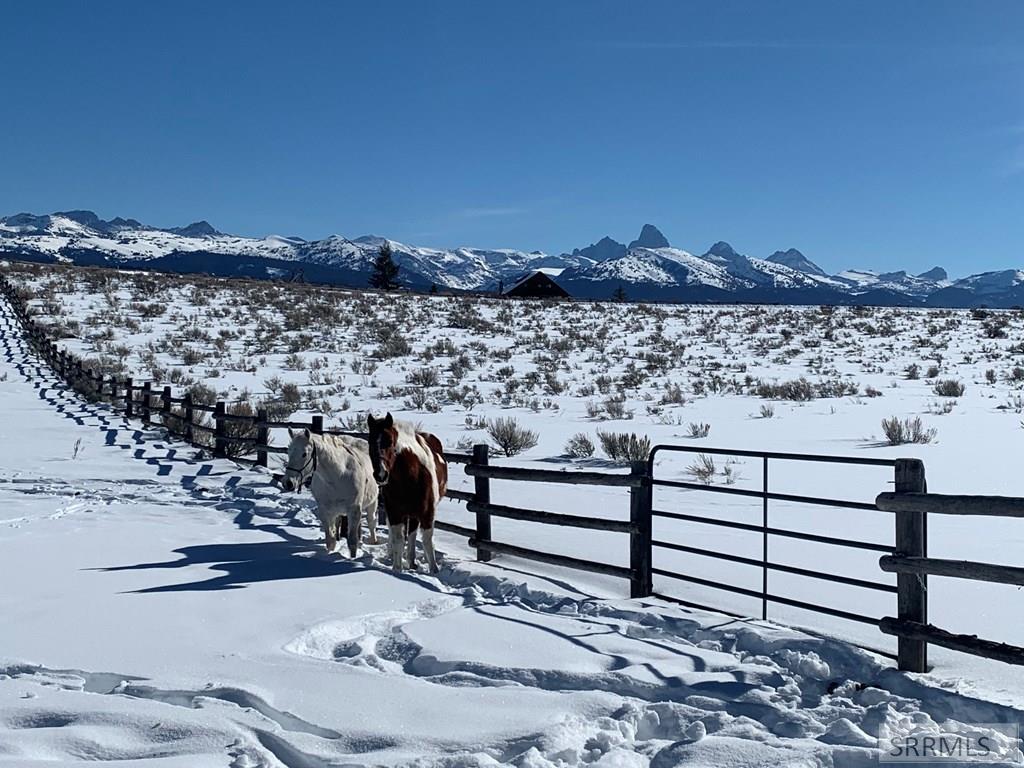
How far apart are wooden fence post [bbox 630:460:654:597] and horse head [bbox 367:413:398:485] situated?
229cm

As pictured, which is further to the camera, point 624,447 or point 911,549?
point 624,447

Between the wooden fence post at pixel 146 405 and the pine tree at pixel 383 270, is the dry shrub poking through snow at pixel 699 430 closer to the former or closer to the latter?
the wooden fence post at pixel 146 405

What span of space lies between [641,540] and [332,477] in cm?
327

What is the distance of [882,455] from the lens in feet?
49.2

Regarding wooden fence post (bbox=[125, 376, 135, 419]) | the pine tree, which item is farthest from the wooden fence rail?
the pine tree

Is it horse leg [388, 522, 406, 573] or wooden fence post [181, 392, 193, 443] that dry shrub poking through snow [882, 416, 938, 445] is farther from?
wooden fence post [181, 392, 193, 443]

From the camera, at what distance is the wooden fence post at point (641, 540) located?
26.8ft

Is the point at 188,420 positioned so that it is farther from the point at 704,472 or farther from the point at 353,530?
the point at 353,530

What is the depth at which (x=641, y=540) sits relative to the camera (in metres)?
8.16

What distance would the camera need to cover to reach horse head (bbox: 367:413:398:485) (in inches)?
327

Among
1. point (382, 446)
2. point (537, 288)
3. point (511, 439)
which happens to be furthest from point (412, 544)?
point (537, 288)

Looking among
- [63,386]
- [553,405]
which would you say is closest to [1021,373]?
[553,405]

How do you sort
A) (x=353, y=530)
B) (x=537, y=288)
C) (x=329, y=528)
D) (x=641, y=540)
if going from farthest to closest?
(x=537, y=288) < (x=329, y=528) < (x=353, y=530) < (x=641, y=540)

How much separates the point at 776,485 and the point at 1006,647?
8.28 metres
